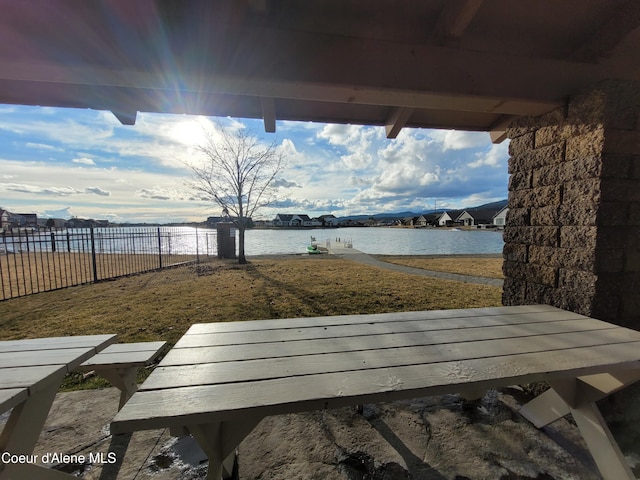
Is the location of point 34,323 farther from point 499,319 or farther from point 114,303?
point 499,319

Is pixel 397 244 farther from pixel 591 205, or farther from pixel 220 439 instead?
pixel 220 439

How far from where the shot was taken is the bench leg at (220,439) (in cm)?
121

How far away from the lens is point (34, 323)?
3973 mm

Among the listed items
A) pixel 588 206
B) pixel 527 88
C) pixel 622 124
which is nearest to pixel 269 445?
pixel 588 206

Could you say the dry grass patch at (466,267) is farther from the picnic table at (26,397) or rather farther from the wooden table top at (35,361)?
the picnic table at (26,397)

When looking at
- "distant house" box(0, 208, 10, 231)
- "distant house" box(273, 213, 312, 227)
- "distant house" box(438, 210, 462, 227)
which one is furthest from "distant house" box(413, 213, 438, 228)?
"distant house" box(0, 208, 10, 231)

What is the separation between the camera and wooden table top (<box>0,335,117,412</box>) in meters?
1.24

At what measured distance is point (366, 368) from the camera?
1268 mm

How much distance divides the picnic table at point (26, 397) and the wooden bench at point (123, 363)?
1.09 feet

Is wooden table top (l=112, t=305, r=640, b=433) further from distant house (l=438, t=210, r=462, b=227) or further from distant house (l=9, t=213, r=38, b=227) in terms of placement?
distant house (l=438, t=210, r=462, b=227)

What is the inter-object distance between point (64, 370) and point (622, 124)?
3943 mm

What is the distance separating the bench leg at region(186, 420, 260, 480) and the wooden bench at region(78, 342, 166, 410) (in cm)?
102

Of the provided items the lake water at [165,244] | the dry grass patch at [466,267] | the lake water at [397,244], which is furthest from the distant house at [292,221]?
the dry grass patch at [466,267]

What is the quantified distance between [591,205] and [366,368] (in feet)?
6.98
